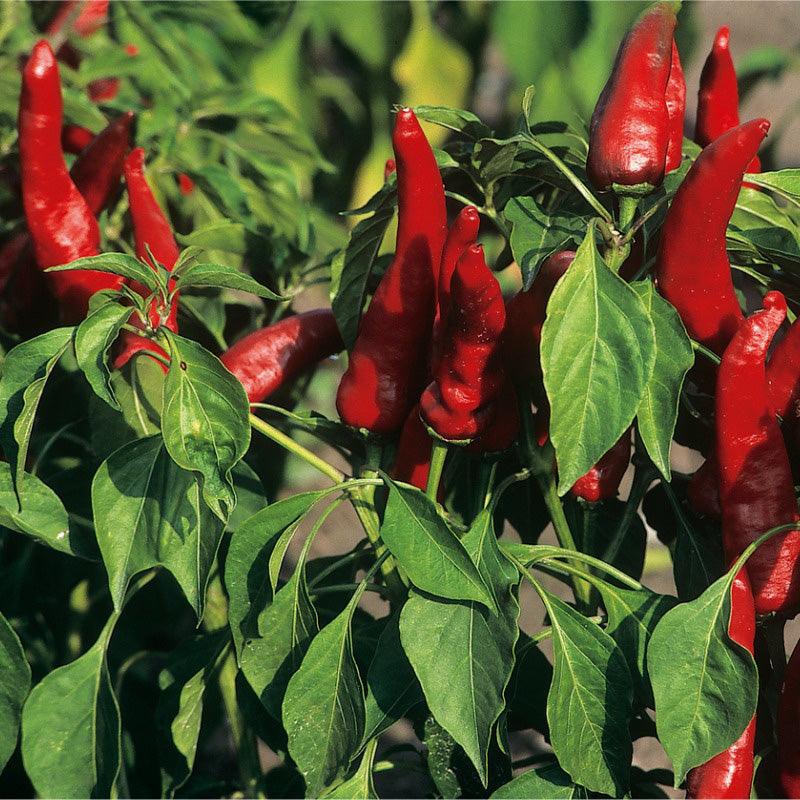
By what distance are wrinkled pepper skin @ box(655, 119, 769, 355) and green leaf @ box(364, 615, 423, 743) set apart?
12.3 inches

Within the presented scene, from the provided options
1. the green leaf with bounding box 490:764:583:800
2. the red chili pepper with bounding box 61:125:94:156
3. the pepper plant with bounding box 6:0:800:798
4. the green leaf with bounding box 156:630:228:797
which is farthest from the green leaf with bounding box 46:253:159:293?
the red chili pepper with bounding box 61:125:94:156

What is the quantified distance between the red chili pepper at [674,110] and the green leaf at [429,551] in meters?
0.32

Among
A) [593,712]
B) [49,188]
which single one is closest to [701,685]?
[593,712]

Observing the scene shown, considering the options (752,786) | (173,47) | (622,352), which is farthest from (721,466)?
(173,47)

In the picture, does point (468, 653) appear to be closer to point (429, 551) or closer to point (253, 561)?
point (429, 551)

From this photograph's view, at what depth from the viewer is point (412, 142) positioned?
0.85 metres

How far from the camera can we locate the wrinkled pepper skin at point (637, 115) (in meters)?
0.80

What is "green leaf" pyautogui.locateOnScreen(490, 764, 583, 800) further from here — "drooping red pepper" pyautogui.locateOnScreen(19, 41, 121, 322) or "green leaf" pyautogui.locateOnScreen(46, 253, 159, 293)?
"drooping red pepper" pyautogui.locateOnScreen(19, 41, 121, 322)

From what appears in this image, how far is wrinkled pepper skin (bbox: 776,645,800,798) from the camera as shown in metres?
0.81

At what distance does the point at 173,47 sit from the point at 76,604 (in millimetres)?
792

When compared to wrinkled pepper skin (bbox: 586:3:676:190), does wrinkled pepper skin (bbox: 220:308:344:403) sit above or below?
below

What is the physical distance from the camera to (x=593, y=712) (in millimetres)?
800

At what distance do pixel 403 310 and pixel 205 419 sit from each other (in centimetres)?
19

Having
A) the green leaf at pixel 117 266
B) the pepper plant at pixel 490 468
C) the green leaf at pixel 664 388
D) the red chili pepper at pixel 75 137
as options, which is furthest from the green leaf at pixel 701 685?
the red chili pepper at pixel 75 137
